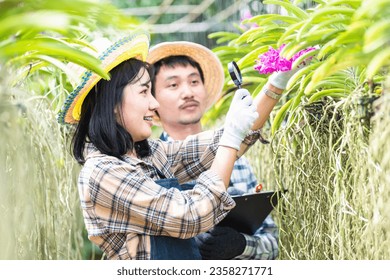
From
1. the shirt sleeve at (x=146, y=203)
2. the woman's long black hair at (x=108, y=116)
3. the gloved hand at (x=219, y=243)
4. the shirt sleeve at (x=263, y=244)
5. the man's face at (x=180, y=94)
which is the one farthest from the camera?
the man's face at (x=180, y=94)

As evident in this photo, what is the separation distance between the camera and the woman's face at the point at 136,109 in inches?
76.4

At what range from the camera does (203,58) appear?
2.67 metres

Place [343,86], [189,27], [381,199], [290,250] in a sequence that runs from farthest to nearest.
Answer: [189,27], [290,250], [343,86], [381,199]

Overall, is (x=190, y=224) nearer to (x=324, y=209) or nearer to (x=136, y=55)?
(x=324, y=209)

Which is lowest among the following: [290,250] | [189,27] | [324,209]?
[290,250]

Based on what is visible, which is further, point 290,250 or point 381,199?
point 290,250

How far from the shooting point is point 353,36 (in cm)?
142

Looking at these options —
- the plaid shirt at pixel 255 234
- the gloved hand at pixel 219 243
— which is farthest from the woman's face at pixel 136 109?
the plaid shirt at pixel 255 234

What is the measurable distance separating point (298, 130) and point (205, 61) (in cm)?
87

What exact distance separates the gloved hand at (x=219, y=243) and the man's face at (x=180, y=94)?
1.61 ft

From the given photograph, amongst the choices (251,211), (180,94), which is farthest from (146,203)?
(180,94)

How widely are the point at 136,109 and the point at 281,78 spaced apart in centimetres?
43

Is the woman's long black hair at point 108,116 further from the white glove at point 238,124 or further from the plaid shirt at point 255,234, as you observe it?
the plaid shirt at point 255,234

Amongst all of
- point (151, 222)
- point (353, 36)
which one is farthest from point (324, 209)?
point (353, 36)
